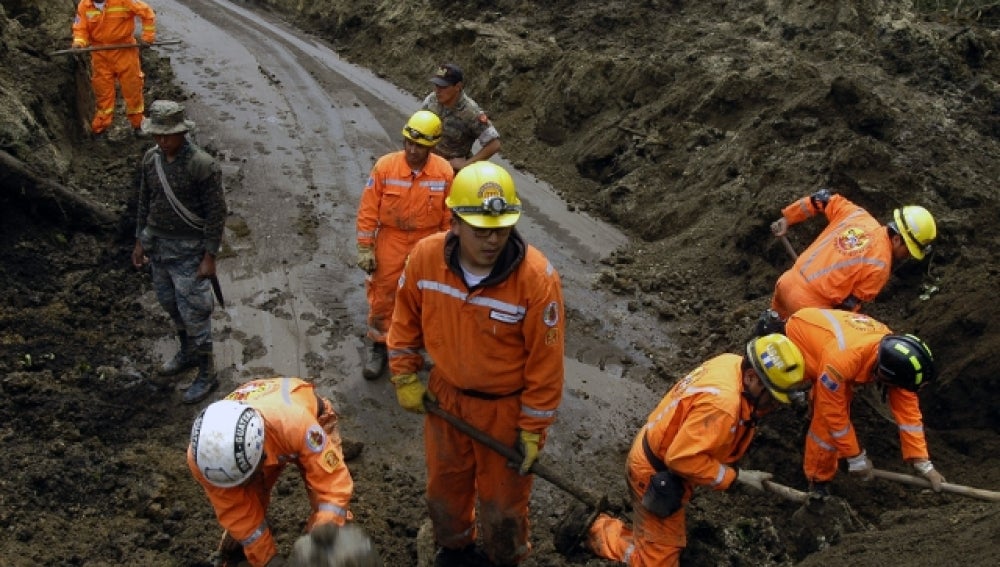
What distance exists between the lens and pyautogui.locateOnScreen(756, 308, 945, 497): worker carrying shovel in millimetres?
4172

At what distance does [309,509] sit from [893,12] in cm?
929

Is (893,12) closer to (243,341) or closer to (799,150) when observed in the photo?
(799,150)

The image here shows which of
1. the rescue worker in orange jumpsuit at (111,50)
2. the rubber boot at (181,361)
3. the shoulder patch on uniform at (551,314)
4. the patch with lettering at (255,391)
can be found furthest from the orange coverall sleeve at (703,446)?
the rescue worker in orange jumpsuit at (111,50)

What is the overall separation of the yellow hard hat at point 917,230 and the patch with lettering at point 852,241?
9.7 inches

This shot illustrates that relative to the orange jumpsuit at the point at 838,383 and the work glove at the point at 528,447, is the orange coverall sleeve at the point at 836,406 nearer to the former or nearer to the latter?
the orange jumpsuit at the point at 838,383

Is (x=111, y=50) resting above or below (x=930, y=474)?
below

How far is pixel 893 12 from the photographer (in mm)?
9867

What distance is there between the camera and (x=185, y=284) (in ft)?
17.7

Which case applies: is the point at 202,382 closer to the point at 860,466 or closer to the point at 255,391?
the point at 255,391

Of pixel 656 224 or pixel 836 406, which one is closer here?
pixel 836 406

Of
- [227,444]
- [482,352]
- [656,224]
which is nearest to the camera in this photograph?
[227,444]

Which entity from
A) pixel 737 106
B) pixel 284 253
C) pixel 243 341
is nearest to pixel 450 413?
pixel 243 341

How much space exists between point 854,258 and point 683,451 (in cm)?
231

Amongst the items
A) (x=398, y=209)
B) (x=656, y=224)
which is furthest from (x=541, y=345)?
(x=656, y=224)
